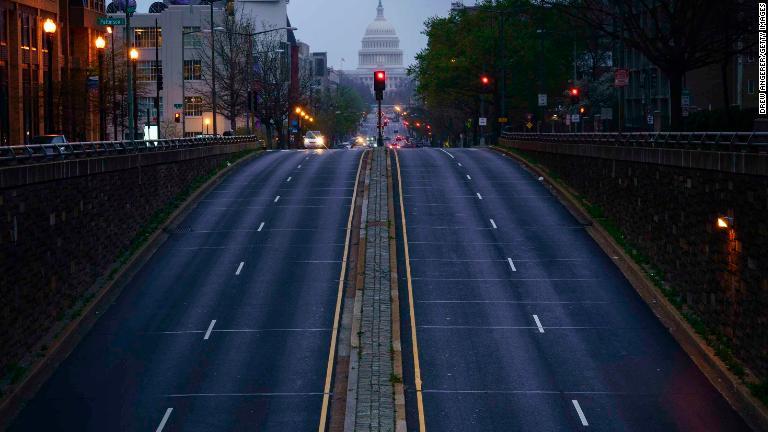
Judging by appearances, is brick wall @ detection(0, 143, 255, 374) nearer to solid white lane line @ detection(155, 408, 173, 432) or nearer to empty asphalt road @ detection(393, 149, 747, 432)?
solid white lane line @ detection(155, 408, 173, 432)

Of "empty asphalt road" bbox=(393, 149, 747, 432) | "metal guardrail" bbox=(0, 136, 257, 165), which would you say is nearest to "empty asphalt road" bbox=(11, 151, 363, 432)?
"empty asphalt road" bbox=(393, 149, 747, 432)

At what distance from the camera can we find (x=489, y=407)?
28.2 meters

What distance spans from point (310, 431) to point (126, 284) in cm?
1698

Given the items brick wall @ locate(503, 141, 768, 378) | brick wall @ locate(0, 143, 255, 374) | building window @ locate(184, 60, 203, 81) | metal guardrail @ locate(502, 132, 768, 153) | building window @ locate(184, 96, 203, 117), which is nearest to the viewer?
brick wall @ locate(503, 141, 768, 378)

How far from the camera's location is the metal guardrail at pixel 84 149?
3222 cm

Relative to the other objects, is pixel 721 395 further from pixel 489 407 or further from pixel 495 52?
pixel 495 52

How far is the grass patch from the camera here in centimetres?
2917

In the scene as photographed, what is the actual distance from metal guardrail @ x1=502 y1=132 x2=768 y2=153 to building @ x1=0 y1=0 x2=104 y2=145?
3029 centimetres

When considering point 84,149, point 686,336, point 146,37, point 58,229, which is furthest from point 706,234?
point 146,37

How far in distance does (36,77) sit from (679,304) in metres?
56.1

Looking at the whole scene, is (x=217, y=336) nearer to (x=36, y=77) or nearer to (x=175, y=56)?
(x=36, y=77)

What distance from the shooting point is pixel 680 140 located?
128ft

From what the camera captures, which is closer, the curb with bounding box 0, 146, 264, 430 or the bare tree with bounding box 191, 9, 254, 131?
the curb with bounding box 0, 146, 264, 430

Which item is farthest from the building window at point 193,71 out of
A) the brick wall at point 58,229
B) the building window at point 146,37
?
the brick wall at point 58,229
